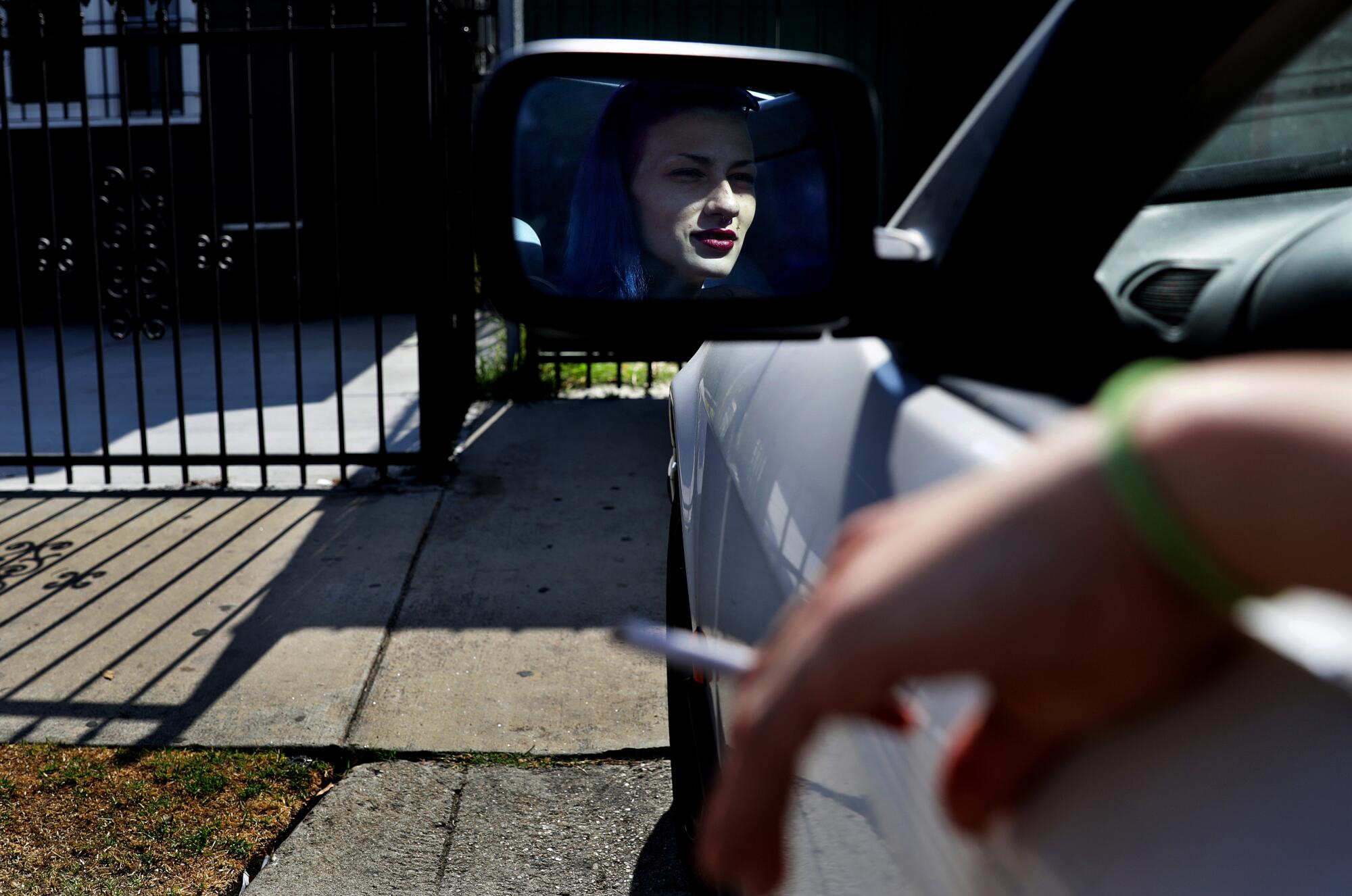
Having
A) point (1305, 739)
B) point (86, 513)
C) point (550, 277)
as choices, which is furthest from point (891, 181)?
point (1305, 739)

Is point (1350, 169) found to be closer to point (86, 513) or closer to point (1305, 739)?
point (1305, 739)

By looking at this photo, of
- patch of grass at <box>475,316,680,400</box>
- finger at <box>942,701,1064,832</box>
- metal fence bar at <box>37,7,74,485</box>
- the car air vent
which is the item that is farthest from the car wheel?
patch of grass at <box>475,316,680,400</box>

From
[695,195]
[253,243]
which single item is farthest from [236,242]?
[695,195]

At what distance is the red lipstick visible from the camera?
1791 millimetres

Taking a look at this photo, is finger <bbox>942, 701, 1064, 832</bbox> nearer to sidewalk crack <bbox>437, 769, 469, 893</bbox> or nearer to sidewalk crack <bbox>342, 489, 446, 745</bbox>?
sidewalk crack <bbox>437, 769, 469, 893</bbox>

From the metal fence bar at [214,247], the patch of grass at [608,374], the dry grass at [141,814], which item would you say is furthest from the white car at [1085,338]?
the patch of grass at [608,374]

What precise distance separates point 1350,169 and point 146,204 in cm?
525

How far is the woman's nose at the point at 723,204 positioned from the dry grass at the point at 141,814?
6.43 feet

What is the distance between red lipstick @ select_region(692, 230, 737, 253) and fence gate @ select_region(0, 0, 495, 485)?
3.65m

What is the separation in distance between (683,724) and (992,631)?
2082mm

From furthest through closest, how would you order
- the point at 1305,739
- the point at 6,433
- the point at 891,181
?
the point at 891,181, the point at 6,433, the point at 1305,739

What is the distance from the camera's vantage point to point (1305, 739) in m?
0.63

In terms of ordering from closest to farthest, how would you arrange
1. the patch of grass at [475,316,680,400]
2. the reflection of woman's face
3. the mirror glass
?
→ the mirror glass < the reflection of woman's face < the patch of grass at [475,316,680,400]

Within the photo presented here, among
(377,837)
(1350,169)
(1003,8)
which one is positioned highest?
(1003,8)
